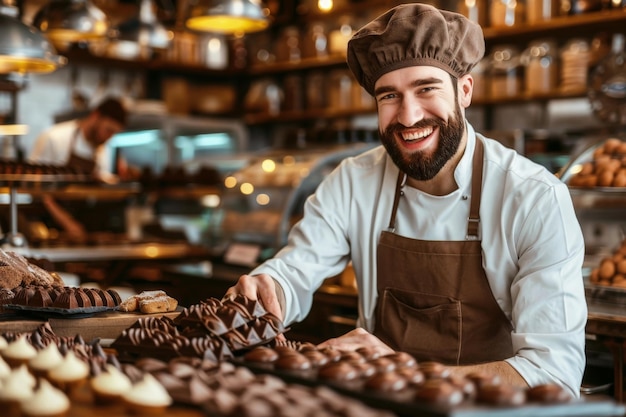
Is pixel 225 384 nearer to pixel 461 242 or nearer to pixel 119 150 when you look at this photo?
pixel 461 242

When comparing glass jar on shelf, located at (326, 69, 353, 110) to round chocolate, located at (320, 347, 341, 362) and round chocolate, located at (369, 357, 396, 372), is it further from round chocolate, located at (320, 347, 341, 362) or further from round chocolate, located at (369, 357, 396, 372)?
round chocolate, located at (369, 357, 396, 372)

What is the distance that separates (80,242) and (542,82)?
2903mm

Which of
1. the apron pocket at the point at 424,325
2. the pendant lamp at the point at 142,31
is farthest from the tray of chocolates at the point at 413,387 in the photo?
the pendant lamp at the point at 142,31

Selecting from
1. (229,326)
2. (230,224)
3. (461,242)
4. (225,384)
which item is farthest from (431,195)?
(230,224)

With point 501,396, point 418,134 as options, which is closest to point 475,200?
point 418,134

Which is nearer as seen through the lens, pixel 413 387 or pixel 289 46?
pixel 413 387

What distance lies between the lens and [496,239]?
89.7 inches

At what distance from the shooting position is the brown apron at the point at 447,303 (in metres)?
2.31

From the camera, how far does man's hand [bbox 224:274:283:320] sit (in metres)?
2.25

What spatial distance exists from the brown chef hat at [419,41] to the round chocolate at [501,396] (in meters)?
1.24

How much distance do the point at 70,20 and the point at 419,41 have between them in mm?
3114

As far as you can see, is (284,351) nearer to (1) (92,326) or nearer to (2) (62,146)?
(1) (92,326)

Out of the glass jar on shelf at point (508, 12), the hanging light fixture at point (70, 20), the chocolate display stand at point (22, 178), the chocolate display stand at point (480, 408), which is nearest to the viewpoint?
the chocolate display stand at point (480, 408)

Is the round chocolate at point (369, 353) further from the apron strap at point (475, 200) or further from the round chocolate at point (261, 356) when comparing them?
the apron strap at point (475, 200)
